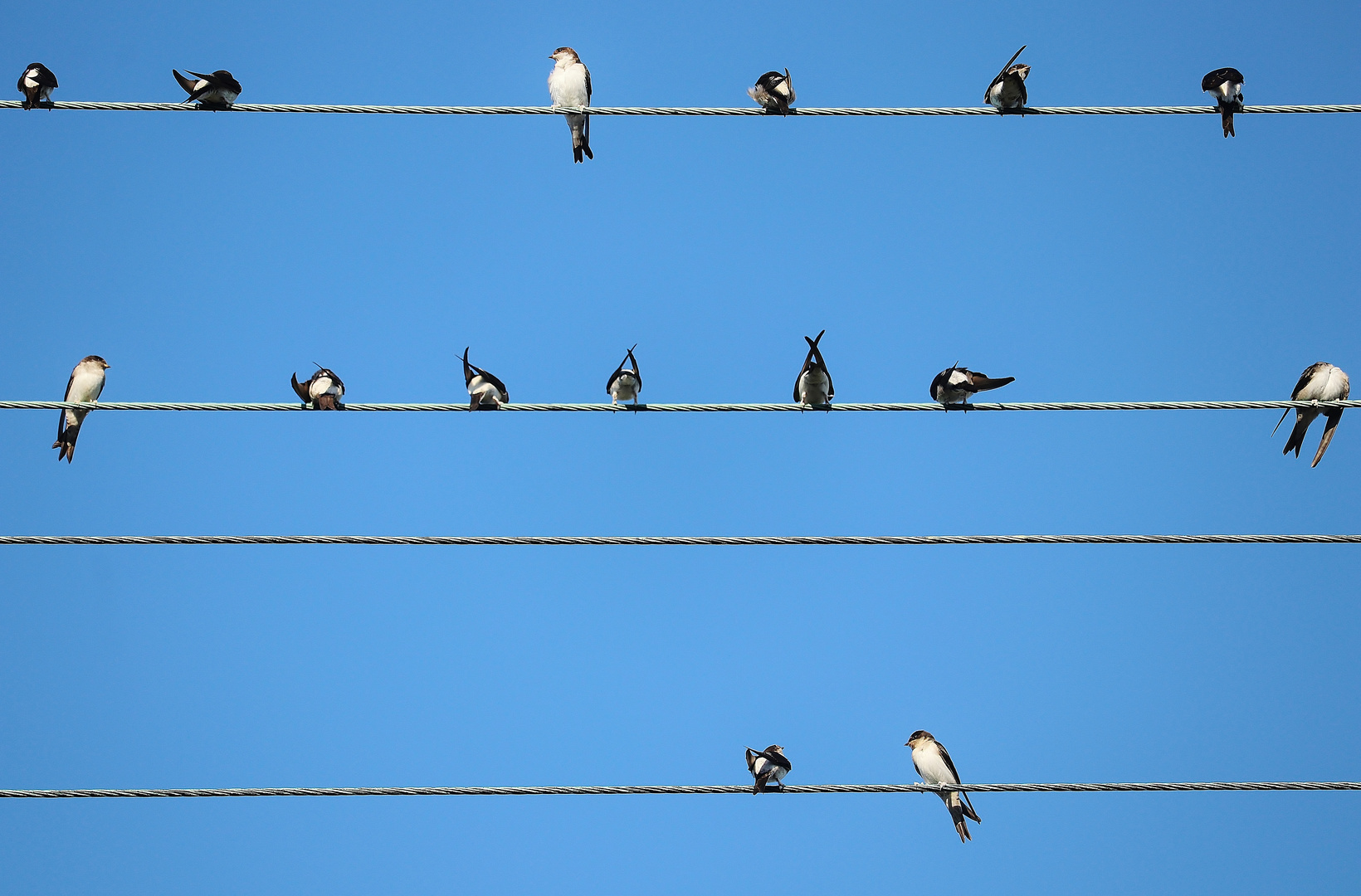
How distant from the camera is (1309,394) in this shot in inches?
395

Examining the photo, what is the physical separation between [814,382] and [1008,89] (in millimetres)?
2442

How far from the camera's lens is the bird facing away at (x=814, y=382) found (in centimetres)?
905

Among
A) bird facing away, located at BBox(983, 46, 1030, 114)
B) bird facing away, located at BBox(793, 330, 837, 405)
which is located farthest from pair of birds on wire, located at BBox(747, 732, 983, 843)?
bird facing away, located at BBox(983, 46, 1030, 114)

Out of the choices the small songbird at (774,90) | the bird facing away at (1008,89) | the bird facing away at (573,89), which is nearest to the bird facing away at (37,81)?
the bird facing away at (573,89)

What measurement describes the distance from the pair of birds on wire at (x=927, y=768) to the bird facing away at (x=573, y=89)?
5171mm

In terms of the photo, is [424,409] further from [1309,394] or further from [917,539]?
[1309,394]

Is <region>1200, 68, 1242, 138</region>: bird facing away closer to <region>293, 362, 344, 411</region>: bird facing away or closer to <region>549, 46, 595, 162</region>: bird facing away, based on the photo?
<region>549, 46, 595, 162</region>: bird facing away

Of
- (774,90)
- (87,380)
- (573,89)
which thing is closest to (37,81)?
(87,380)

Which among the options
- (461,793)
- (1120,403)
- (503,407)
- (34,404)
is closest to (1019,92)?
(1120,403)

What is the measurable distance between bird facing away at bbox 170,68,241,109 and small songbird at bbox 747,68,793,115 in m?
4.01

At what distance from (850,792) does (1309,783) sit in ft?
7.43

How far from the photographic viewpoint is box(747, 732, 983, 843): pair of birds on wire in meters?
9.17

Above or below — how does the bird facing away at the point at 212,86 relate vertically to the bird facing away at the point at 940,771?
above

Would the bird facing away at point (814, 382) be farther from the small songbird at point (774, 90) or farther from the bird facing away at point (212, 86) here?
the bird facing away at point (212, 86)
